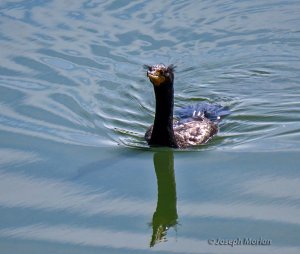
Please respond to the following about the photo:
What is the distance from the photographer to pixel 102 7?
53.7 ft

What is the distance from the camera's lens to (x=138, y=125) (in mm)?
12227

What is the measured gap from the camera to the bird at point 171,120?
1032 centimetres

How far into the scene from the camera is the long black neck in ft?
35.1

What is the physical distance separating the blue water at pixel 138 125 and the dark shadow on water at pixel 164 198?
0.8 inches

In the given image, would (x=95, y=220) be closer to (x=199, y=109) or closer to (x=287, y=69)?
(x=199, y=109)

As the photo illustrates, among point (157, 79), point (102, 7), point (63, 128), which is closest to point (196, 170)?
point (157, 79)

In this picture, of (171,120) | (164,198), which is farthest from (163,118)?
(164,198)

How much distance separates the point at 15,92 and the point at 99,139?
7.20 ft

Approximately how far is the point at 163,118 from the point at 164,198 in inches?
56.5

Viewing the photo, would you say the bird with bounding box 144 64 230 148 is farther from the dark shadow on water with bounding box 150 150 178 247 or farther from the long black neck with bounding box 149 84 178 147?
the dark shadow on water with bounding box 150 150 178 247

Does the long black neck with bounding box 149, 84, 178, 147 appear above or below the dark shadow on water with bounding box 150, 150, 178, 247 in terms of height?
above

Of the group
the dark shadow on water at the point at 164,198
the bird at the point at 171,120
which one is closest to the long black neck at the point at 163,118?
the bird at the point at 171,120

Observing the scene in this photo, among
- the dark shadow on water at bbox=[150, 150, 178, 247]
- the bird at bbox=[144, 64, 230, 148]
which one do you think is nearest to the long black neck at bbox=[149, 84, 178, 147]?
the bird at bbox=[144, 64, 230, 148]

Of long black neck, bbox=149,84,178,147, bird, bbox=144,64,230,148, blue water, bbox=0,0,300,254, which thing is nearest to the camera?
blue water, bbox=0,0,300,254
